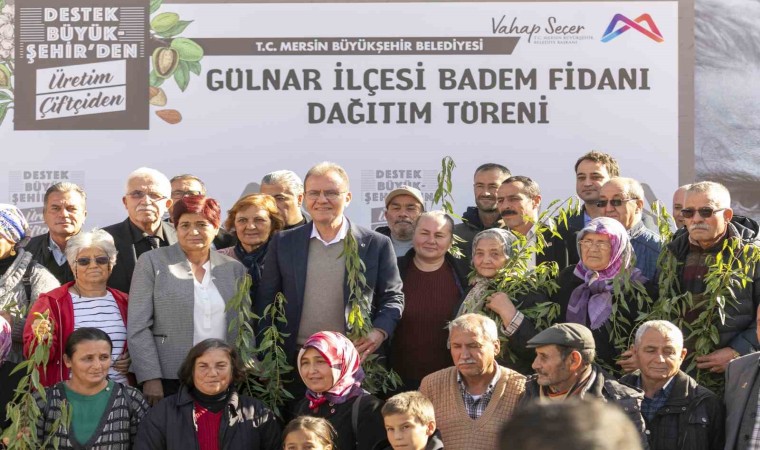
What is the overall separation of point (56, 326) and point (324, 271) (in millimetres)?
1277

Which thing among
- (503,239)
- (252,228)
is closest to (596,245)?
(503,239)

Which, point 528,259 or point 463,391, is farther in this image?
point 528,259

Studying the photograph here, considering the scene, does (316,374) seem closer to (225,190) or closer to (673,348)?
(673,348)

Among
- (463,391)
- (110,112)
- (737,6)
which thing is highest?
(737,6)

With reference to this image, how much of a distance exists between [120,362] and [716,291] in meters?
2.81

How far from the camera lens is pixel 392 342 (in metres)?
5.94

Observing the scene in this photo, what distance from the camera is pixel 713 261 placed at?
553 centimetres

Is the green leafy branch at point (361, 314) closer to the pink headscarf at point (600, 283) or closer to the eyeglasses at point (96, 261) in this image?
the pink headscarf at point (600, 283)

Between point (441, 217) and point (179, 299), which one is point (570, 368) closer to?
point (441, 217)

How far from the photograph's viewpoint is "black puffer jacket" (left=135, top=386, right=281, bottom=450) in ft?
17.3

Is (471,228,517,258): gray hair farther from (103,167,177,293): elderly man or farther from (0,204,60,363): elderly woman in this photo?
(0,204,60,363): elderly woman

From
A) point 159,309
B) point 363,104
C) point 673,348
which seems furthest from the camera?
point 363,104

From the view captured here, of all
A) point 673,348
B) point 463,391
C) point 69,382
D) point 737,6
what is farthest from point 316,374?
point 737,6

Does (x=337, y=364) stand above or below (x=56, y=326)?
below
